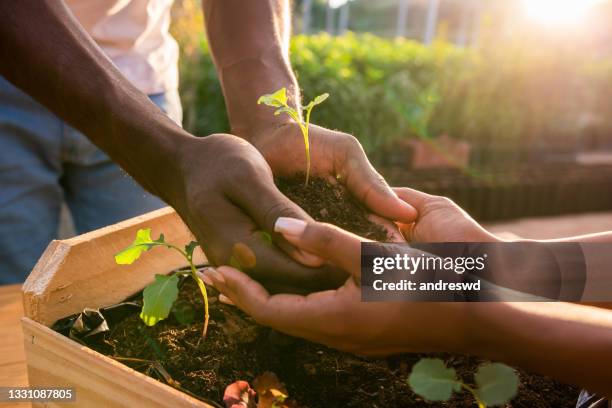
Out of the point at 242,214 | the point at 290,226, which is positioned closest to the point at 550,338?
the point at 290,226

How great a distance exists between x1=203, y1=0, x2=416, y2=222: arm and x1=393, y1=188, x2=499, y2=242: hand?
0.26 feet

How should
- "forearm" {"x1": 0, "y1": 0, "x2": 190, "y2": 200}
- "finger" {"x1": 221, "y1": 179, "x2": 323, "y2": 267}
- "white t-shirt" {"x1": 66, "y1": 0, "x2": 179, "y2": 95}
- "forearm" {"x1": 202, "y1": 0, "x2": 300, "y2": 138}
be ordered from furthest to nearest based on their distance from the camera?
"white t-shirt" {"x1": 66, "y1": 0, "x2": 179, "y2": 95} < "forearm" {"x1": 202, "y1": 0, "x2": 300, "y2": 138} < "forearm" {"x1": 0, "y1": 0, "x2": 190, "y2": 200} < "finger" {"x1": 221, "y1": 179, "x2": 323, "y2": 267}

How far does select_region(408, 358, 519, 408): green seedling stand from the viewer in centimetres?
76

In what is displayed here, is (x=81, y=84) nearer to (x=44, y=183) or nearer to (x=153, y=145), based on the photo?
(x=153, y=145)

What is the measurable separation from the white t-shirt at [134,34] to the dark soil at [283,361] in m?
1.01

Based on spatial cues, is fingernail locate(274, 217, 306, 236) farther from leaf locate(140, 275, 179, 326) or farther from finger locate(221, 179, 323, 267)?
leaf locate(140, 275, 179, 326)

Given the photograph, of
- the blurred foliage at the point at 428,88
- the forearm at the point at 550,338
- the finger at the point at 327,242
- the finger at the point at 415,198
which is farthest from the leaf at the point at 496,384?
the blurred foliage at the point at 428,88

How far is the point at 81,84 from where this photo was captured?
3.91ft

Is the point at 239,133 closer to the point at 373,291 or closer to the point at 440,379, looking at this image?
the point at 373,291

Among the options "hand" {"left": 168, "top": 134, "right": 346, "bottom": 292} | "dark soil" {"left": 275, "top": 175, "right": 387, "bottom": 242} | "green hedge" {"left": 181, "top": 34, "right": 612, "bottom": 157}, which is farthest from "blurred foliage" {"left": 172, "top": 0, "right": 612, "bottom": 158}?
"hand" {"left": 168, "top": 134, "right": 346, "bottom": 292}

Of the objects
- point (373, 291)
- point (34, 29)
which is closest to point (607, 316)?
point (373, 291)

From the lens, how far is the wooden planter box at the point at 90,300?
97cm

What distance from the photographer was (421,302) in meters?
0.86

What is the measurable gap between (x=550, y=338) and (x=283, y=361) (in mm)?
506
